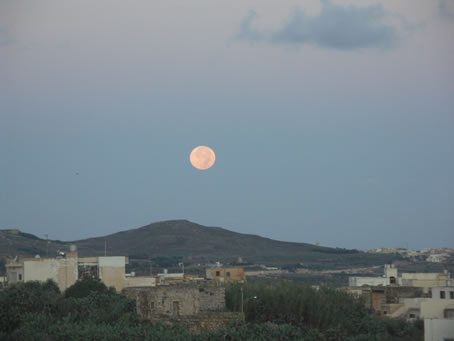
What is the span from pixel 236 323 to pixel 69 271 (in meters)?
32.7

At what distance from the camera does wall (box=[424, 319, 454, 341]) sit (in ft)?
123

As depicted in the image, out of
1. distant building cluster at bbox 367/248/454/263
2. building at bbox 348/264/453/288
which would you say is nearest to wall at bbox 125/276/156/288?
building at bbox 348/264/453/288

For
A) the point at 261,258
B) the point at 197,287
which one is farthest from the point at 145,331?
the point at 261,258

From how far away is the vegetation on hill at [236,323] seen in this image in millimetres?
41125

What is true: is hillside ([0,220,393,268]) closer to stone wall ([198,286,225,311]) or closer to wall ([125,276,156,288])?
wall ([125,276,156,288])

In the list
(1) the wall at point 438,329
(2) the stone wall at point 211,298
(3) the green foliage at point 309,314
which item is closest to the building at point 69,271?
(3) the green foliage at point 309,314

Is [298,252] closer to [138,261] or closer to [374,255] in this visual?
[374,255]

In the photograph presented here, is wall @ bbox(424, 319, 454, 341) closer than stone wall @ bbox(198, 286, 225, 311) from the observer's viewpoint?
Yes

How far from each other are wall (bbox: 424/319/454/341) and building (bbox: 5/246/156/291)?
3306 centimetres

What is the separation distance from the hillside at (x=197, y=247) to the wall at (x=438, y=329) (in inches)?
3978

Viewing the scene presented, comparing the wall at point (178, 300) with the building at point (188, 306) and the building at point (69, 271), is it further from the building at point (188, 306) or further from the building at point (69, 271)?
the building at point (69, 271)

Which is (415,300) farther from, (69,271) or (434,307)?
(69,271)

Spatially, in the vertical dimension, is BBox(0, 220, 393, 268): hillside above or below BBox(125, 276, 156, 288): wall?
above

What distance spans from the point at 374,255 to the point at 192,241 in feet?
105
